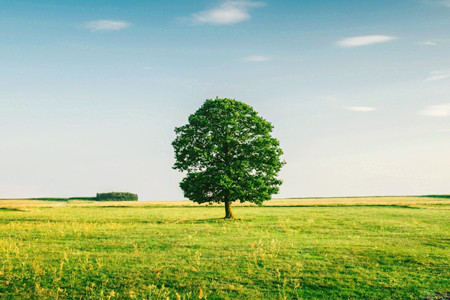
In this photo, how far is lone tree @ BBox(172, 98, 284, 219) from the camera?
42.0m

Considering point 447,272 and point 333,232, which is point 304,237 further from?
point 447,272

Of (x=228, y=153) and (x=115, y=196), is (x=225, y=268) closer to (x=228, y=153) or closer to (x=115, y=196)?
(x=228, y=153)

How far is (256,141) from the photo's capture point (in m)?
43.1

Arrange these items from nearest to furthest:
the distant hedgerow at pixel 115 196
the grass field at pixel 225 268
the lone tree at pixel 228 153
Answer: the grass field at pixel 225 268 → the lone tree at pixel 228 153 → the distant hedgerow at pixel 115 196

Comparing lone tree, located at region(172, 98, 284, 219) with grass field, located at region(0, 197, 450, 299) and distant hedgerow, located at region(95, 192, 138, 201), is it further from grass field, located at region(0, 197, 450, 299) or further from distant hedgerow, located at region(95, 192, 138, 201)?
distant hedgerow, located at region(95, 192, 138, 201)

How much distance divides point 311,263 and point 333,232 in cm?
1363

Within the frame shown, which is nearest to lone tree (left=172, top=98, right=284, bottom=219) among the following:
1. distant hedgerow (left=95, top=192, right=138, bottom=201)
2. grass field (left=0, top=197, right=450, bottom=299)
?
grass field (left=0, top=197, right=450, bottom=299)

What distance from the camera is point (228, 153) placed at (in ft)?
142

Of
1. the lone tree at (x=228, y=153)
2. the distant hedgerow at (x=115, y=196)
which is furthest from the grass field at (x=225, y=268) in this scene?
the distant hedgerow at (x=115, y=196)

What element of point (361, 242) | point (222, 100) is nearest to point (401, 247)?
point (361, 242)

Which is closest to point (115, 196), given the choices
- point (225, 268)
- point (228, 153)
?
point (228, 153)

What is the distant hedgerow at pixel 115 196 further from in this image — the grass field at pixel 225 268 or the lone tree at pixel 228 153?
the grass field at pixel 225 268

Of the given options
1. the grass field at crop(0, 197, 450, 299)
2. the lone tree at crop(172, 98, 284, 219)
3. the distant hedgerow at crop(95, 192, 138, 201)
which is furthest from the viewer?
the distant hedgerow at crop(95, 192, 138, 201)

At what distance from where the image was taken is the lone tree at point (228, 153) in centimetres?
4200
